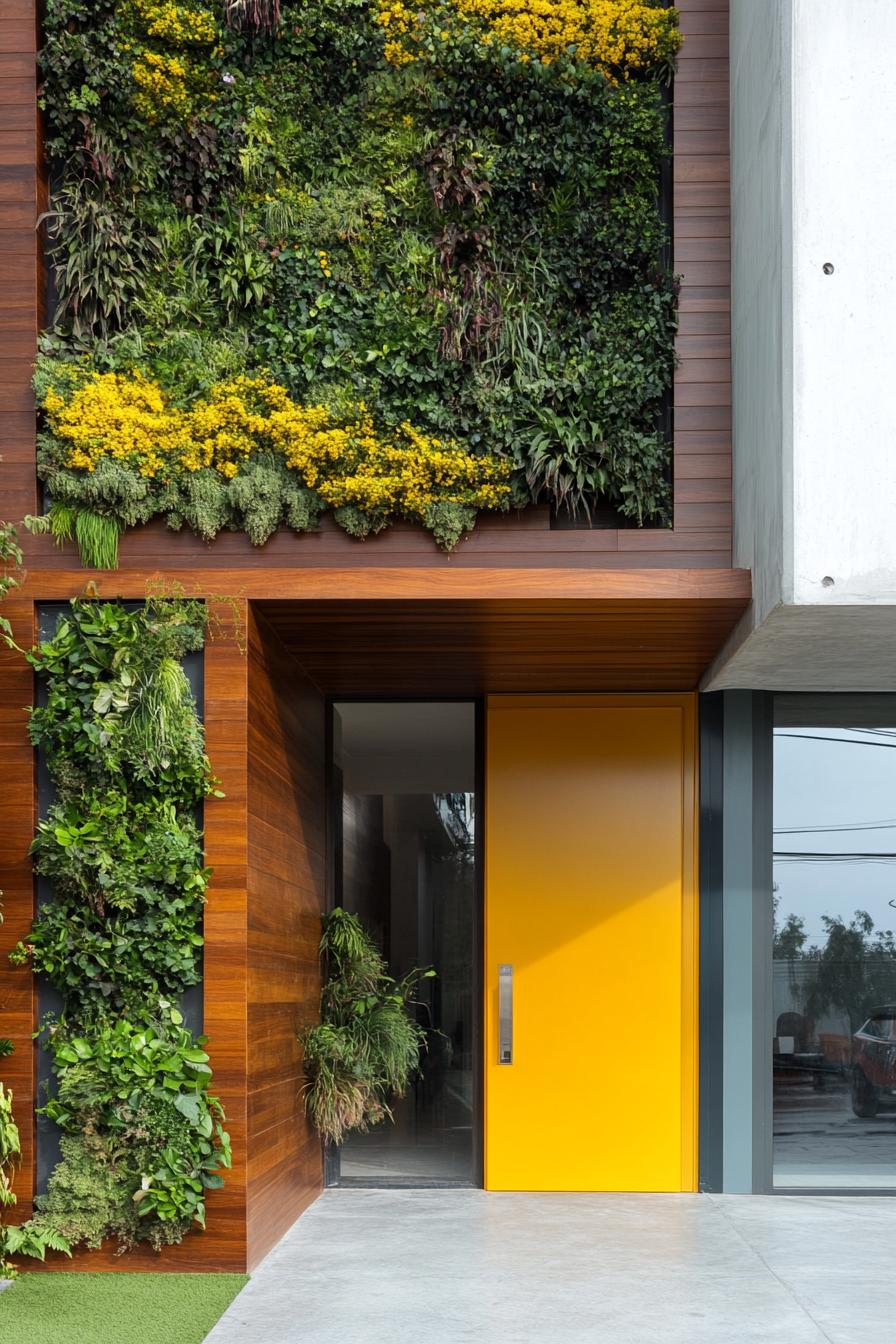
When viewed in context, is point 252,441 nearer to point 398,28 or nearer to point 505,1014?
point 398,28

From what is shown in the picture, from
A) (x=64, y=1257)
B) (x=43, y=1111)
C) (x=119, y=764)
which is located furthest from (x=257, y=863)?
(x=64, y=1257)

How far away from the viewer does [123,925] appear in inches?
216

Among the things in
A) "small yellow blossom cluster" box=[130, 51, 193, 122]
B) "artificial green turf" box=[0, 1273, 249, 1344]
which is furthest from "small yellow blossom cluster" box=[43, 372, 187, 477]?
"artificial green turf" box=[0, 1273, 249, 1344]

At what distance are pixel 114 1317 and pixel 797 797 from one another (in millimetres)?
4245

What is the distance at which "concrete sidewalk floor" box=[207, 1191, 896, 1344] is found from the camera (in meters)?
4.75

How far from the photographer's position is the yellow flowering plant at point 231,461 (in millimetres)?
5691

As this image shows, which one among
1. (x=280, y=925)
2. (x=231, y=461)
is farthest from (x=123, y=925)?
(x=231, y=461)

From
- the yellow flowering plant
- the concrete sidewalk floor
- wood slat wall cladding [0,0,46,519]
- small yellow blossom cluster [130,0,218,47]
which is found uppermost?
small yellow blossom cluster [130,0,218,47]

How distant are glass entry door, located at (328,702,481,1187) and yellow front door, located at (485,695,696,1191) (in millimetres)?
282

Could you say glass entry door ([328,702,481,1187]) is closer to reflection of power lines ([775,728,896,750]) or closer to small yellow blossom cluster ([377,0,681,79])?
reflection of power lines ([775,728,896,750])

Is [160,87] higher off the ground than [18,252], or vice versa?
[160,87]

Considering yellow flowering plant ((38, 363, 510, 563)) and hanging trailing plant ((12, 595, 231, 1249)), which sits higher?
yellow flowering plant ((38, 363, 510, 563))

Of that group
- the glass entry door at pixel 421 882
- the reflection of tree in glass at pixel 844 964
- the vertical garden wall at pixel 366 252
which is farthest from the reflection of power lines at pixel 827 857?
the vertical garden wall at pixel 366 252

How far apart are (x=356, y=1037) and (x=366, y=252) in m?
3.84
